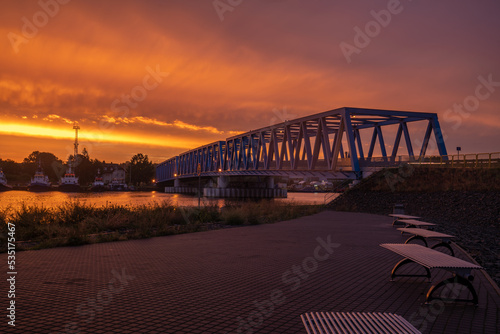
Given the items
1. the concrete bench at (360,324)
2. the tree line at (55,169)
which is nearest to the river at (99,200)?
the concrete bench at (360,324)

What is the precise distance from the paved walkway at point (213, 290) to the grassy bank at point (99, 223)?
163cm

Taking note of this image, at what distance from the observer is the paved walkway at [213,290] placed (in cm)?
521

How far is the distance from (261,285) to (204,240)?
20.3ft

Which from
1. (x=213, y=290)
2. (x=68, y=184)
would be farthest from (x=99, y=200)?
(x=68, y=184)

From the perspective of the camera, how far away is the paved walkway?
17.1 ft

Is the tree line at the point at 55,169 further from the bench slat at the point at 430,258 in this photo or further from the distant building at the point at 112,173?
the bench slat at the point at 430,258

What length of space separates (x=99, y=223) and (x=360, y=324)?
45.2 ft

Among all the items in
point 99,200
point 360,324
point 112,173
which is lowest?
point 99,200

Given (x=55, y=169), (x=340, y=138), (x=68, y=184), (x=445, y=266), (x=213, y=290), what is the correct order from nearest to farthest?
(x=445, y=266), (x=213, y=290), (x=340, y=138), (x=68, y=184), (x=55, y=169)

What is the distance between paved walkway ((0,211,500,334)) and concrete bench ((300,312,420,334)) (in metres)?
1.16

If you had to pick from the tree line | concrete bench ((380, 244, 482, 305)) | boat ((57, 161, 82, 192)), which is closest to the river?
concrete bench ((380, 244, 482, 305))

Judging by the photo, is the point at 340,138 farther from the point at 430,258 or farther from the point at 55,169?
the point at 55,169

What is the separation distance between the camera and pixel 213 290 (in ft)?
22.4

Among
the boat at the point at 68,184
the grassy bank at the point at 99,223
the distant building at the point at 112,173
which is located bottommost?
the grassy bank at the point at 99,223
